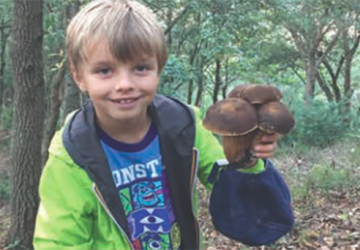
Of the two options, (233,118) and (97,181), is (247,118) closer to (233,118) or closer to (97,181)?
(233,118)

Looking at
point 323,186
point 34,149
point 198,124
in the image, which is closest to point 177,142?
point 198,124

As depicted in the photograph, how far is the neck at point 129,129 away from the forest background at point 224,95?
1902mm

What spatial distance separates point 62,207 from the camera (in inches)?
59.1

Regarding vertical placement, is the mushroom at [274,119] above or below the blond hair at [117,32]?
below

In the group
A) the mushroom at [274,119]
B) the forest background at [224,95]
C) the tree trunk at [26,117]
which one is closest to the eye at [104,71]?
the mushroom at [274,119]

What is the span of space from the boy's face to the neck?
0.07 m

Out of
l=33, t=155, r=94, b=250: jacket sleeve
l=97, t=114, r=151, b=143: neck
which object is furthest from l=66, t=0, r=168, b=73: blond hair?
l=33, t=155, r=94, b=250: jacket sleeve

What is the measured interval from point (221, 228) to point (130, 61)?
0.56m

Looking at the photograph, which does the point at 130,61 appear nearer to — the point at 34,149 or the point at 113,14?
the point at 113,14

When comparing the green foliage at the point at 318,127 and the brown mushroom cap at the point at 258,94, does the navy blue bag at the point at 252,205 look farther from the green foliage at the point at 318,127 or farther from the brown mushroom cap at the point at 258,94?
the green foliage at the point at 318,127

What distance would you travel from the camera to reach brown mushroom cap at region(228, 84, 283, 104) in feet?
4.66

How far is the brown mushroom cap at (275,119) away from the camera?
1.37 meters

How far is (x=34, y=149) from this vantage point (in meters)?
5.98

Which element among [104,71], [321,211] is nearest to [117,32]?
[104,71]
